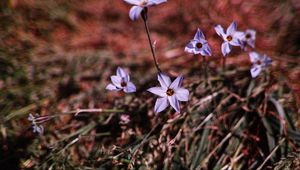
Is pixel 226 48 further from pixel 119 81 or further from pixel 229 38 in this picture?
pixel 119 81

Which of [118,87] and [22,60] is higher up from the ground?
[22,60]

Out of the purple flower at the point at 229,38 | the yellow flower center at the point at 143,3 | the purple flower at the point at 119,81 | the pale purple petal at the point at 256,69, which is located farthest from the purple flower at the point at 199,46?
the pale purple petal at the point at 256,69

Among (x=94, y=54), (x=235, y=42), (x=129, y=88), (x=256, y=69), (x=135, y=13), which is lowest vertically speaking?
(x=256, y=69)

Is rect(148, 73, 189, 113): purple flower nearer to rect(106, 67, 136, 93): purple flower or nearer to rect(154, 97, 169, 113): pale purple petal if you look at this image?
rect(154, 97, 169, 113): pale purple petal

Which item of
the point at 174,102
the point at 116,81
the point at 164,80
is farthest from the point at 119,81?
the point at 174,102

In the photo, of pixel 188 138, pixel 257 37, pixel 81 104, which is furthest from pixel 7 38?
pixel 257 37

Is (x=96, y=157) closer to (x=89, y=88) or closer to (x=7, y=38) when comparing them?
(x=89, y=88)
